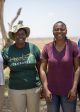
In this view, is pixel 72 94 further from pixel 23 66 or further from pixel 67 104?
pixel 23 66

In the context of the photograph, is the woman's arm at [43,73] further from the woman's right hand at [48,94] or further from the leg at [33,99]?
the leg at [33,99]

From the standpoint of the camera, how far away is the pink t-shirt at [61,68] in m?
5.25

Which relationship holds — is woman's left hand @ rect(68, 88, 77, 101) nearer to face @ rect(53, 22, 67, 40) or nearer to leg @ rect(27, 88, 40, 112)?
leg @ rect(27, 88, 40, 112)

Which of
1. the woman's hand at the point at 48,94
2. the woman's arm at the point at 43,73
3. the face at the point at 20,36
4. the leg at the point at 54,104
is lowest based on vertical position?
the leg at the point at 54,104

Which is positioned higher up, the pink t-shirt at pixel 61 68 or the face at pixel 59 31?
the face at pixel 59 31

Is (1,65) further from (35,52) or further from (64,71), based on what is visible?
(64,71)

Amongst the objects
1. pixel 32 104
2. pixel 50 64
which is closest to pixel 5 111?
pixel 32 104

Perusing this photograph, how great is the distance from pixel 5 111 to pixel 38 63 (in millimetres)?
2620

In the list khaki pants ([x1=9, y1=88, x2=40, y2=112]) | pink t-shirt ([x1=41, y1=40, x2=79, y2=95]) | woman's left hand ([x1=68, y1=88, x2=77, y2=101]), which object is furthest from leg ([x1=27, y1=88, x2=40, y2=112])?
woman's left hand ([x1=68, y1=88, x2=77, y2=101])

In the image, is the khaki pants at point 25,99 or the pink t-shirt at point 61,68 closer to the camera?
the pink t-shirt at point 61,68

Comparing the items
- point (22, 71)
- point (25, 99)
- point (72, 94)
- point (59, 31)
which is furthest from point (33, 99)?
point (59, 31)

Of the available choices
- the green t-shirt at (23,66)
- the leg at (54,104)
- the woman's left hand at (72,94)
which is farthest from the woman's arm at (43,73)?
the woman's left hand at (72,94)

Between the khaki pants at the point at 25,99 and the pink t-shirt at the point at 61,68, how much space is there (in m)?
0.35

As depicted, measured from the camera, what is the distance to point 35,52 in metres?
5.62
